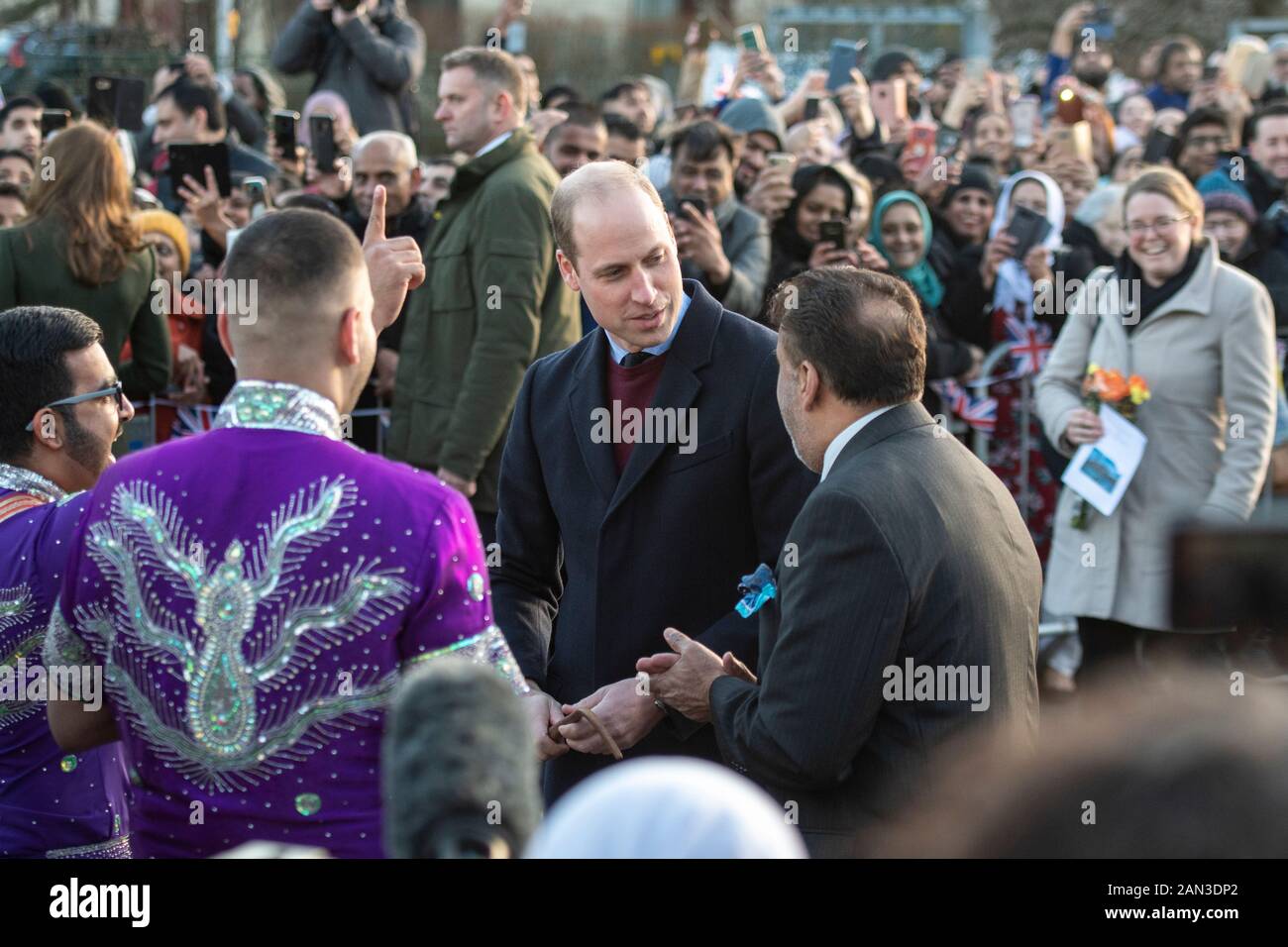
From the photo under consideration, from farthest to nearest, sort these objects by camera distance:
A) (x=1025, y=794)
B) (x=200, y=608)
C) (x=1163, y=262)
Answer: (x=1163, y=262), (x=200, y=608), (x=1025, y=794)

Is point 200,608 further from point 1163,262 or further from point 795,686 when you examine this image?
point 1163,262

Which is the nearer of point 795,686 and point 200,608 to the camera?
point 200,608

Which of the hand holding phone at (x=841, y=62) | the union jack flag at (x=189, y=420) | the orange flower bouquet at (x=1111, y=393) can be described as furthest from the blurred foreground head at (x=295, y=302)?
the hand holding phone at (x=841, y=62)

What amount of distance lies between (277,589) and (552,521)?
153 cm

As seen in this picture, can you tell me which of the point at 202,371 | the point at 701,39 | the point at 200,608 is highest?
the point at 701,39

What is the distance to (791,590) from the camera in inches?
116

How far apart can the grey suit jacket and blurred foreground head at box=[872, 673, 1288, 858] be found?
1.61m

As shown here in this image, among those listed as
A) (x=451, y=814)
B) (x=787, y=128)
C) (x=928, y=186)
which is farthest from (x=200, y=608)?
(x=787, y=128)

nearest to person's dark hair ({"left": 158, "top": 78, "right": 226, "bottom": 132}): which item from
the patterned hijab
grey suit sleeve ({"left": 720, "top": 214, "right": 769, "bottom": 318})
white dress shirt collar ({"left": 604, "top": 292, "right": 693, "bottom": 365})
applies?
grey suit sleeve ({"left": 720, "top": 214, "right": 769, "bottom": 318})

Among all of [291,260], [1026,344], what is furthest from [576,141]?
[291,260]

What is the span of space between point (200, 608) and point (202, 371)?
16.3 feet

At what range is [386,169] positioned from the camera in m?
7.16

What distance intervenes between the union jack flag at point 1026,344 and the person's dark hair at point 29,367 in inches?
206

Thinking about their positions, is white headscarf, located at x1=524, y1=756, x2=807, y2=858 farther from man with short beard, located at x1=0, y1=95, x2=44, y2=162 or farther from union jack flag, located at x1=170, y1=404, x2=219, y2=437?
man with short beard, located at x1=0, y1=95, x2=44, y2=162
